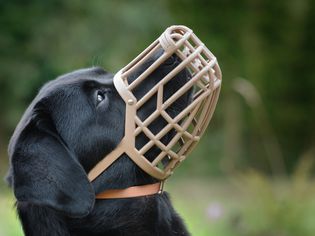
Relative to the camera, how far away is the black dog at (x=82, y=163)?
8.03 ft

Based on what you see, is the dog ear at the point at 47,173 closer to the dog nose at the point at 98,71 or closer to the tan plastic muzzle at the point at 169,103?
the tan plastic muzzle at the point at 169,103

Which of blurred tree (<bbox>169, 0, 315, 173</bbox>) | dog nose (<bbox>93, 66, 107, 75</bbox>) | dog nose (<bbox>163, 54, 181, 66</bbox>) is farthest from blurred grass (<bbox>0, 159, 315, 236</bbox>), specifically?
blurred tree (<bbox>169, 0, 315, 173</bbox>)

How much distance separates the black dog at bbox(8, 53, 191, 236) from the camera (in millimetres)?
2447

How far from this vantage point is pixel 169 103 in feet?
8.30

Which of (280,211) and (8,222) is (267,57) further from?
(8,222)

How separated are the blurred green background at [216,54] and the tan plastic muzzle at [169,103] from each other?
764 cm

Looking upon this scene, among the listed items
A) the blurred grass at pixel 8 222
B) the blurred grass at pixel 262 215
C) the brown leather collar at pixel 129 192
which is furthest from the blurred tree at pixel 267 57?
the brown leather collar at pixel 129 192

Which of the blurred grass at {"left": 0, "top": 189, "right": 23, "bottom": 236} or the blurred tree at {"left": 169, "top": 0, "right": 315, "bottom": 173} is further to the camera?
the blurred tree at {"left": 169, "top": 0, "right": 315, "bottom": 173}

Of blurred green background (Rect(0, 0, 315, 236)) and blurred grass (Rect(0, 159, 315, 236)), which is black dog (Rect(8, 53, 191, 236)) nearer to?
blurred grass (Rect(0, 159, 315, 236))

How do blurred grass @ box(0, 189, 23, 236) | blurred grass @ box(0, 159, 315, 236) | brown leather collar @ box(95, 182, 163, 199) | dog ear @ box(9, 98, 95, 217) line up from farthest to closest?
blurred grass @ box(0, 159, 315, 236)
blurred grass @ box(0, 189, 23, 236)
brown leather collar @ box(95, 182, 163, 199)
dog ear @ box(9, 98, 95, 217)

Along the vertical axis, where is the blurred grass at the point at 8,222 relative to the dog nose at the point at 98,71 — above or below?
below

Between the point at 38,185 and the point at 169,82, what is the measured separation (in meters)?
0.64

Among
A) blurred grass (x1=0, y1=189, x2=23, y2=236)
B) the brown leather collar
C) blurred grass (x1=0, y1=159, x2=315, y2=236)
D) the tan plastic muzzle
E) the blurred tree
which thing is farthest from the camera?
the blurred tree

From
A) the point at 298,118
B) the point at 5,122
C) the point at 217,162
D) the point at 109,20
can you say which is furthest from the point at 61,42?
the point at 298,118
